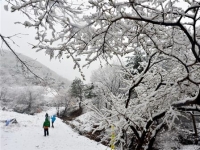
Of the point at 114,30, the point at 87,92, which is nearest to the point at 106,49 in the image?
the point at 114,30

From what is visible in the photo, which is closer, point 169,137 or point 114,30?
point 114,30

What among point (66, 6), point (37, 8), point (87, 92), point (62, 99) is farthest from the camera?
point (62, 99)

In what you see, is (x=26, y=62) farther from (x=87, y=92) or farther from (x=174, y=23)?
(x=87, y=92)

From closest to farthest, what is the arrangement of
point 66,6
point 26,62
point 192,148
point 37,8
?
point 66,6
point 37,8
point 26,62
point 192,148

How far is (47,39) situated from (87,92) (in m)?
32.1

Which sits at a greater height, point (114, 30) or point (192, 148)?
point (114, 30)

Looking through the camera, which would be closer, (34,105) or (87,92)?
(87,92)

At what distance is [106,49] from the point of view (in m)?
2.96

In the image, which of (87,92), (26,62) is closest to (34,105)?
(87,92)

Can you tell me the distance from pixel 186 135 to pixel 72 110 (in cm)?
3180

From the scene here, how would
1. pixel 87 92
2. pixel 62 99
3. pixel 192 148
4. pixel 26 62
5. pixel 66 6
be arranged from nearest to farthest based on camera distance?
pixel 66 6 < pixel 26 62 < pixel 192 148 < pixel 87 92 < pixel 62 99

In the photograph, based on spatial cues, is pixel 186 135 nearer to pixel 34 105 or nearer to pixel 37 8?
pixel 37 8

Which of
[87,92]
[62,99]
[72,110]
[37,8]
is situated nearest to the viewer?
[37,8]

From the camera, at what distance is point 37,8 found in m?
2.64
